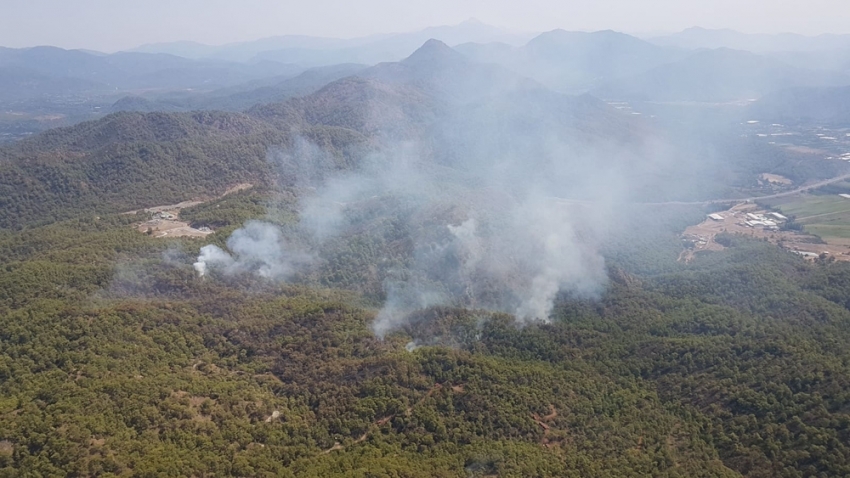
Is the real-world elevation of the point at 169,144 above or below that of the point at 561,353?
above

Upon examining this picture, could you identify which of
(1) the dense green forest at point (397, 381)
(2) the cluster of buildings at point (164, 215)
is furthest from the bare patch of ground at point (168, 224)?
(1) the dense green forest at point (397, 381)

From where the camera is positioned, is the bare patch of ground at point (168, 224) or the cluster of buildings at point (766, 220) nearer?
the bare patch of ground at point (168, 224)

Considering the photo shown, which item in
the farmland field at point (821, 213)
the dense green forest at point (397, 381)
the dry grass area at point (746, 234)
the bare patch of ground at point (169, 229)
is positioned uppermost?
the bare patch of ground at point (169, 229)

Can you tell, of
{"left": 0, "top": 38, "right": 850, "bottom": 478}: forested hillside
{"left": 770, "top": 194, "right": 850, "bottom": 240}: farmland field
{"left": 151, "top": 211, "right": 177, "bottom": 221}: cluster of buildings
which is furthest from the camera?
{"left": 770, "top": 194, "right": 850, "bottom": 240}: farmland field

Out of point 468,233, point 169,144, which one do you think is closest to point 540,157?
point 468,233

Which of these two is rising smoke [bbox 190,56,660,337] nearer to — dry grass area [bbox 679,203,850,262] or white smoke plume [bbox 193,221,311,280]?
white smoke plume [bbox 193,221,311,280]

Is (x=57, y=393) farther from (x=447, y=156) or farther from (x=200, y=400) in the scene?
(x=447, y=156)

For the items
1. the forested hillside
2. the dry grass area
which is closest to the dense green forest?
the forested hillside

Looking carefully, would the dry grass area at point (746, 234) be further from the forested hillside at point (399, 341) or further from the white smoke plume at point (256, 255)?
the white smoke plume at point (256, 255)

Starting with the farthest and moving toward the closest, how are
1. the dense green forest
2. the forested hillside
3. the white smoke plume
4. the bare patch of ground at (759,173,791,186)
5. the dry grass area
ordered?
the bare patch of ground at (759,173,791,186) < the dry grass area < the white smoke plume < the forested hillside < the dense green forest
